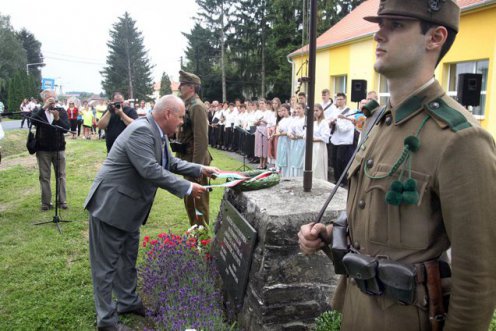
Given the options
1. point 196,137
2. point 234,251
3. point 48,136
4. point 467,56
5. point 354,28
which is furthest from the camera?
point 354,28

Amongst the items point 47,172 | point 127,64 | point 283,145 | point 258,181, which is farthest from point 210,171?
point 127,64

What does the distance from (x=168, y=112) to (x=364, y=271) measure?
2.67 m

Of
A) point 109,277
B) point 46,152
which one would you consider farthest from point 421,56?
point 46,152

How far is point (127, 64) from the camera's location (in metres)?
58.8

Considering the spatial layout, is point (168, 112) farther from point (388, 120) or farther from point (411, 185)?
point (411, 185)

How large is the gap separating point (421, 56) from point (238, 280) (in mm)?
2351

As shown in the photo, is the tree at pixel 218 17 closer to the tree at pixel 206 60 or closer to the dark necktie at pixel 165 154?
the tree at pixel 206 60

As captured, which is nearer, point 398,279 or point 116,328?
point 398,279

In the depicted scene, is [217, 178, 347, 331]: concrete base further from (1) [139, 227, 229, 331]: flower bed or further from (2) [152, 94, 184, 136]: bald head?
(2) [152, 94, 184, 136]: bald head

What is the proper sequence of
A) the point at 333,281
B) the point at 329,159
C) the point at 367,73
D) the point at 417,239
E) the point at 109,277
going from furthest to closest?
1. the point at 367,73
2. the point at 329,159
3. the point at 109,277
4. the point at 333,281
5. the point at 417,239

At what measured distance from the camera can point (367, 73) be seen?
55.7 feet

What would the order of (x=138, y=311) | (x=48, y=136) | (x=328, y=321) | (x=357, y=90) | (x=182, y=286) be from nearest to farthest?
→ (x=328, y=321)
(x=182, y=286)
(x=138, y=311)
(x=48, y=136)
(x=357, y=90)

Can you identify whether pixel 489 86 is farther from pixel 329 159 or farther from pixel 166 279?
pixel 166 279

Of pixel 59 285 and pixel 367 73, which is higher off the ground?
pixel 367 73
